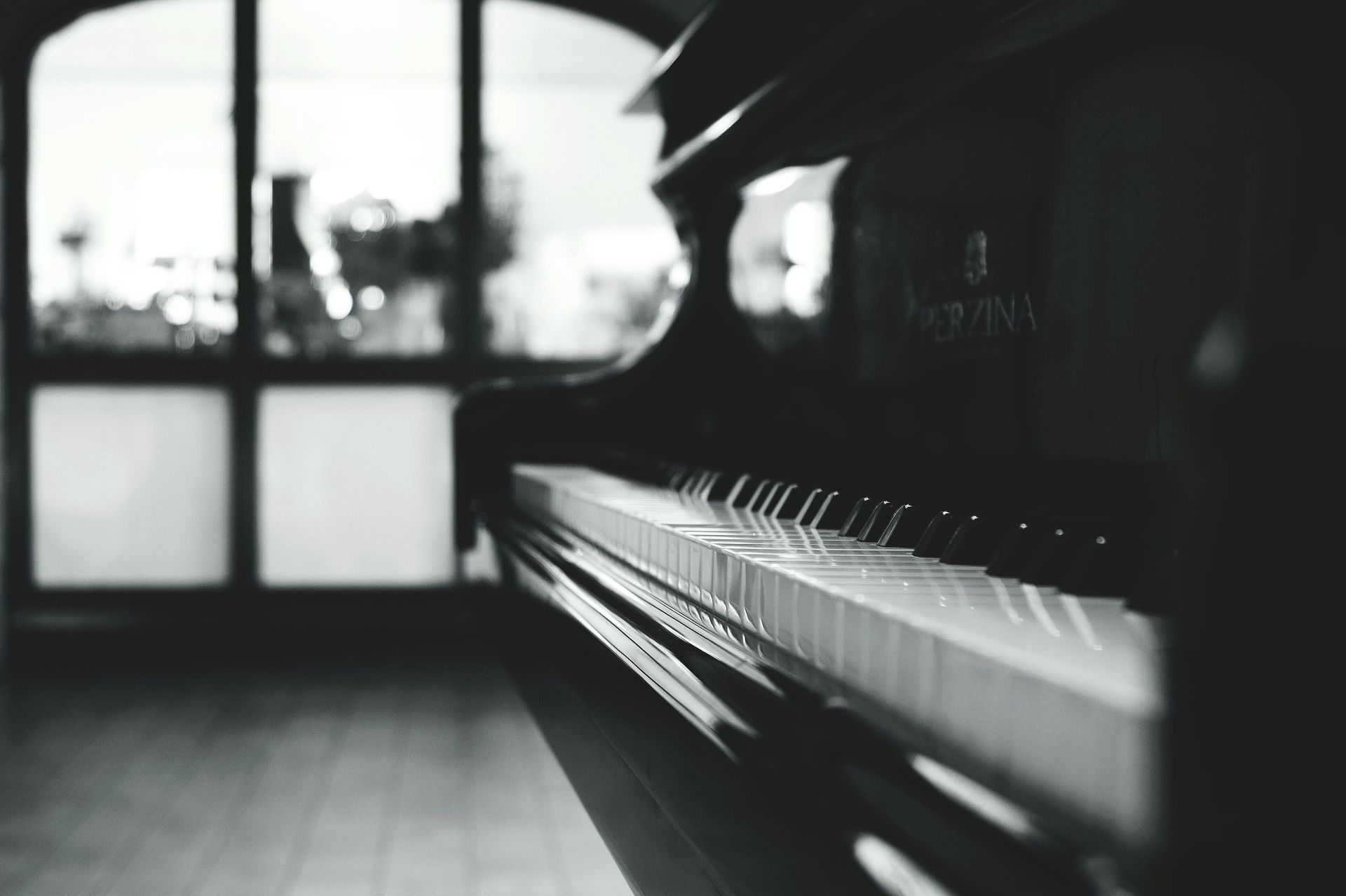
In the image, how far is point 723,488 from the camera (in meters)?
1.53

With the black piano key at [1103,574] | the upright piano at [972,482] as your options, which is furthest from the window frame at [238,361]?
the black piano key at [1103,574]

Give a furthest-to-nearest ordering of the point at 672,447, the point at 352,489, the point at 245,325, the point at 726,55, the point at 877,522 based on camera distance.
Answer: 1. the point at 352,489
2. the point at 245,325
3. the point at 672,447
4. the point at 726,55
5. the point at 877,522

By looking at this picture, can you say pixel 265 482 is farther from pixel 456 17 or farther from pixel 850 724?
pixel 850 724

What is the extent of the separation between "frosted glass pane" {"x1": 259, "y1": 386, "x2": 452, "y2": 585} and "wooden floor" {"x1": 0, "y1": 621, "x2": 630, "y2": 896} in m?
0.52

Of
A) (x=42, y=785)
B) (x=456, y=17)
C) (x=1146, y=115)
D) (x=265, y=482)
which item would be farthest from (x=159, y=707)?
(x=1146, y=115)

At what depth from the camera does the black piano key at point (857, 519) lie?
111cm

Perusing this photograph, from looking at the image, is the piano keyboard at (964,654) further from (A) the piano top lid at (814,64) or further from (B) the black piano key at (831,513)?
(A) the piano top lid at (814,64)

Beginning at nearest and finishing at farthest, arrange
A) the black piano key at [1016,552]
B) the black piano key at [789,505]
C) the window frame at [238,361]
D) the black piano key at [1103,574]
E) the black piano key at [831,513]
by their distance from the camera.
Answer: the black piano key at [1103,574], the black piano key at [1016,552], the black piano key at [831,513], the black piano key at [789,505], the window frame at [238,361]

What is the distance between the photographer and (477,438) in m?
2.24

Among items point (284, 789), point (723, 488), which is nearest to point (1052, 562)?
point (723, 488)

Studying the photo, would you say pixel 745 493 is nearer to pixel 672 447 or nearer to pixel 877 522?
pixel 877 522

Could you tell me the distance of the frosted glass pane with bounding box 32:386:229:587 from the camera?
451 cm

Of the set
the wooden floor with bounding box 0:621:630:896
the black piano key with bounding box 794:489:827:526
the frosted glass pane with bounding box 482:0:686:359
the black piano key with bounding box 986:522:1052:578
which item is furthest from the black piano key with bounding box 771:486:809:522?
the frosted glass pane with bounding box 482:0:686:359

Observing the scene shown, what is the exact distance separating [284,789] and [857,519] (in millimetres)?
2141
